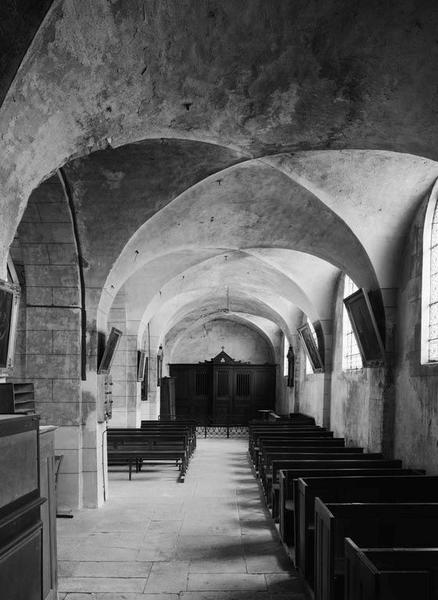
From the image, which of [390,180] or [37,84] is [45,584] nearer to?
[37,84]

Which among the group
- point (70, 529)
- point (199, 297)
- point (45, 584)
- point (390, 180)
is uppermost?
point (390, 180)

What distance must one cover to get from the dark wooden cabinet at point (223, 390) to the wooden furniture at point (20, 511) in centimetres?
2157

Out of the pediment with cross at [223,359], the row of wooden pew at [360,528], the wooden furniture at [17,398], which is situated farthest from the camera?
the pediment with cross at [223,359]

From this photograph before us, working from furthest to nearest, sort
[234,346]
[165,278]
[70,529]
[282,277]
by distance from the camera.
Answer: [234,346] → [282,277] → [165,278] → [70,529]

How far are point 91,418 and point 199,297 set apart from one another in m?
10.8

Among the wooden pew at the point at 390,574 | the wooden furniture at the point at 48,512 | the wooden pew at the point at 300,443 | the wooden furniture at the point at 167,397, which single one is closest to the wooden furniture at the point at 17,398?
the wooden furniture at the point at 48,512

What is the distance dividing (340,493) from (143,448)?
6438mm

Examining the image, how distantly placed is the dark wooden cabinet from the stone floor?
1428 centimetres

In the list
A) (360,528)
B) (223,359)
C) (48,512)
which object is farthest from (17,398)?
(223,359)

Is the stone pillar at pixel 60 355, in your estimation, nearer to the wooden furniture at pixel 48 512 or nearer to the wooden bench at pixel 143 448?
the wooden bench at pixel 143 448

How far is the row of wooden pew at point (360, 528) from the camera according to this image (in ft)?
9.94

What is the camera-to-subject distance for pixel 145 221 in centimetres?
825

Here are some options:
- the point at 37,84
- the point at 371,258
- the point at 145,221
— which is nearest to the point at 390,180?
the point at 371,258

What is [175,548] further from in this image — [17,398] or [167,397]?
[167,397]
